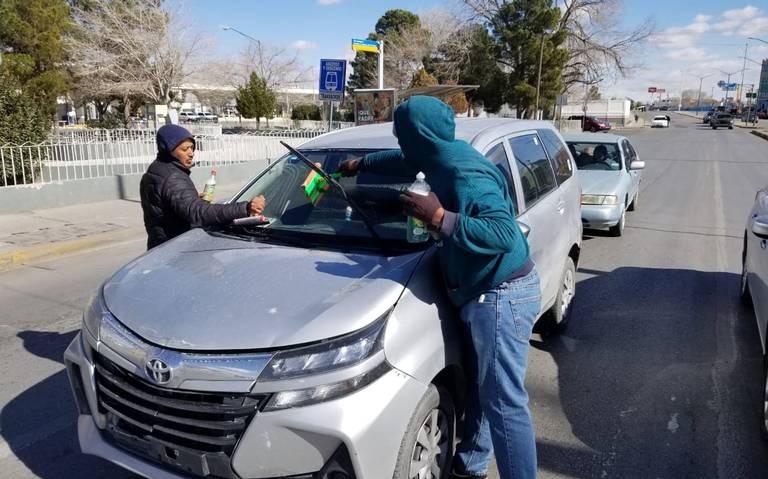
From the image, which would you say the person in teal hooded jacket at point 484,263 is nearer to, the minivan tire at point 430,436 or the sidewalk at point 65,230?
the minivan tire at point 430,436

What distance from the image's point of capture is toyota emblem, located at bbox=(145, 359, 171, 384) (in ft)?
6.79

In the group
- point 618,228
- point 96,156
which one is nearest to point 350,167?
point 618,228

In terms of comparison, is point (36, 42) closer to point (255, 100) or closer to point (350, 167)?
point (255, 100)

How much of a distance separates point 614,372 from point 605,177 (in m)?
5.40

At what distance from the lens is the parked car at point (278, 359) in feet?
6.54

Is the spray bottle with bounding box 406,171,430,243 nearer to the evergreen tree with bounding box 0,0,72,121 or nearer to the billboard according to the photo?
the billboard

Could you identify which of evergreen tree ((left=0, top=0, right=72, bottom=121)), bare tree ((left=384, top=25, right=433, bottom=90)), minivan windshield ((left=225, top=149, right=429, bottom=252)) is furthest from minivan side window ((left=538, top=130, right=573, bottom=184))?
bare tree ((left=384, top=25, right=433, bottom=90))

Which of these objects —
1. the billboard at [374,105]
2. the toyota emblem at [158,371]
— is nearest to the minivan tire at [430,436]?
the toyota emblem at [158,371]

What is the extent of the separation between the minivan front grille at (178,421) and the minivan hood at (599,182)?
725cm

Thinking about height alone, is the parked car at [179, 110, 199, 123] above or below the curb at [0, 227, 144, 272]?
above

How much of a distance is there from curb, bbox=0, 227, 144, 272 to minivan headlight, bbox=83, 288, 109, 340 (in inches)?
215

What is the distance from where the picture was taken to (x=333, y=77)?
12484 millimetres

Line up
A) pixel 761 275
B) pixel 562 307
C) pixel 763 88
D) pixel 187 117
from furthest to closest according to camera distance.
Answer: pixel 763 88
pixel 187 117
pixel 562 307
pixel 761 275

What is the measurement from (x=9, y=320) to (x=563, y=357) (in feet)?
15.9
